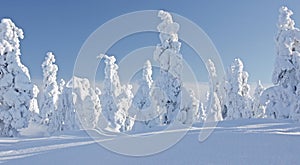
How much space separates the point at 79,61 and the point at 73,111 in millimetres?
33413

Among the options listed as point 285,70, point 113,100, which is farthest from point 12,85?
point 285,70

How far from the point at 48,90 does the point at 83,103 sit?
5.58 m

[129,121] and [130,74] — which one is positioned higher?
→ [130,74]

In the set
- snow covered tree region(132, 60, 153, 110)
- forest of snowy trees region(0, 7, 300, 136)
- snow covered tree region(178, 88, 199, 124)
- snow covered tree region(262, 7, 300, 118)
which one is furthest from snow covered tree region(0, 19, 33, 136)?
snow covered tree region(262, 7, 300, 118)

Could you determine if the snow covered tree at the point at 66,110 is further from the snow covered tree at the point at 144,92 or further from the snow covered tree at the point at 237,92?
the snow covered tree at the point at 237,92

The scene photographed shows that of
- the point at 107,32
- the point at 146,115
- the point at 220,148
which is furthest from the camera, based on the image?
the point at 146,115

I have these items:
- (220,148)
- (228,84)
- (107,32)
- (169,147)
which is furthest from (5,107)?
(228,84)

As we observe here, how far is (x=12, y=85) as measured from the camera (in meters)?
27.8

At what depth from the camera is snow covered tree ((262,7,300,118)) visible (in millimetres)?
28953

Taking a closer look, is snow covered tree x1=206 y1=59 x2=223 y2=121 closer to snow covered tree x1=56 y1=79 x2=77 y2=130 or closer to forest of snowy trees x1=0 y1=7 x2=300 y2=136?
forest of snowy trees x1=0 y1=7 x2=300 y2=136

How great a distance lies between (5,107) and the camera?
92.1 ft

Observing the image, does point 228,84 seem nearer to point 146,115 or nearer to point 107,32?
point 146,115

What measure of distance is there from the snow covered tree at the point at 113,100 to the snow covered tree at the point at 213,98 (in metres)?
11.6

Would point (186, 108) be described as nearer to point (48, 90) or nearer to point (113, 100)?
point (113, 100)
